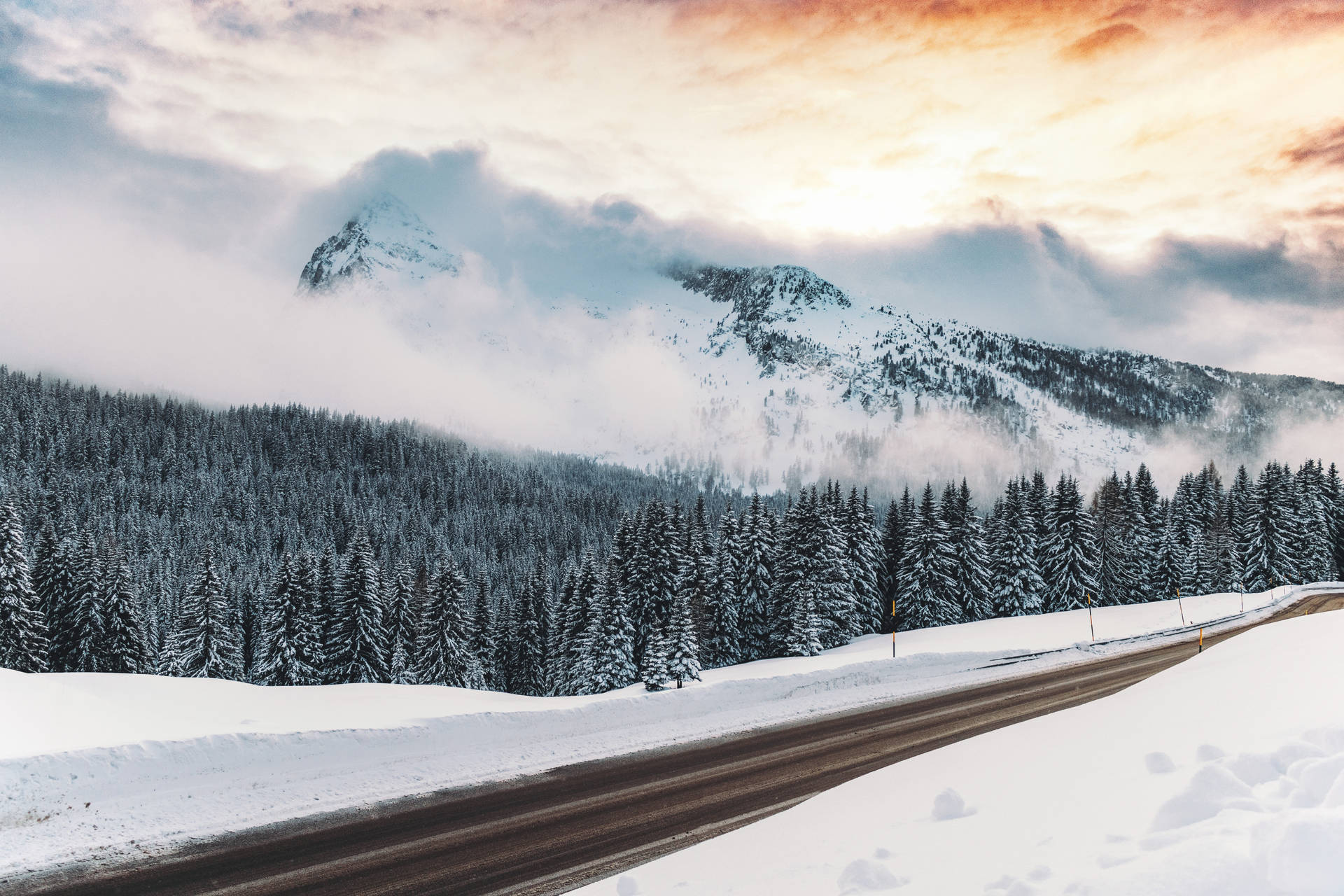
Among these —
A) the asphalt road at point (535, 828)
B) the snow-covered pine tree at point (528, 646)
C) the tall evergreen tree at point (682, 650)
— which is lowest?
the snow-covered pine tree at point (528, 646)

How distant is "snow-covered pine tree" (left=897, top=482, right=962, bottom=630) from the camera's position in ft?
176

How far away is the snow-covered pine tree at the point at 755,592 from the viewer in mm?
49781

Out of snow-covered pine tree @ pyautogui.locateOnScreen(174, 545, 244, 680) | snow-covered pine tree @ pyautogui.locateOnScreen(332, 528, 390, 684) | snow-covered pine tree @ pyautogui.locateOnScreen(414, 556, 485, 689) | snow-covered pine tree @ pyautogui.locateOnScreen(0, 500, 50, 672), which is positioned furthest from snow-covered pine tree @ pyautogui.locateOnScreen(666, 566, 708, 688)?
snow-covered pine tree @ pyautogui.locateOnScreen(0, 500, 50, 672)

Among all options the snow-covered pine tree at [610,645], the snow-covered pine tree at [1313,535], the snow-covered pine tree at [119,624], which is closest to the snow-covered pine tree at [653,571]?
the snow-covered pine tree at [610,645]

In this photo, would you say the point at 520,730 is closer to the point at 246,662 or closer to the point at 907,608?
the point at 907,608

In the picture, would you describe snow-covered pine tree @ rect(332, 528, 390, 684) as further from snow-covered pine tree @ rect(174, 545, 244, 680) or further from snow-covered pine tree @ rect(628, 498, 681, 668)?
snow-covered pine tree @ rect(628, 498, 681, 668)

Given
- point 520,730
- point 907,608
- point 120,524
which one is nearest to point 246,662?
point 907,608

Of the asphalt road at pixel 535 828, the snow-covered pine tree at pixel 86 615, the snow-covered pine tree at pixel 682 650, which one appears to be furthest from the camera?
the snow-covered pine tree at pixel 86 615

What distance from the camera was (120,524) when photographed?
445 feet

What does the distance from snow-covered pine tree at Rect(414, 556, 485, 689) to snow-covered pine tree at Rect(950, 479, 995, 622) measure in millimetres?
37042

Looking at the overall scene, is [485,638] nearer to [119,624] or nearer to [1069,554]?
[119,624]

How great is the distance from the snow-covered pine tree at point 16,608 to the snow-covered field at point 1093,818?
4794 cm

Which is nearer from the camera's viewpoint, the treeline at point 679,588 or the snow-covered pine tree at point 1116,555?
the treeline at point 679,588

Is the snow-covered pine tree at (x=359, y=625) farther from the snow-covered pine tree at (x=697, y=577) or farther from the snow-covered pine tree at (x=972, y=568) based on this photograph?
the snow-covered pine tree at (x=972, y=568)
